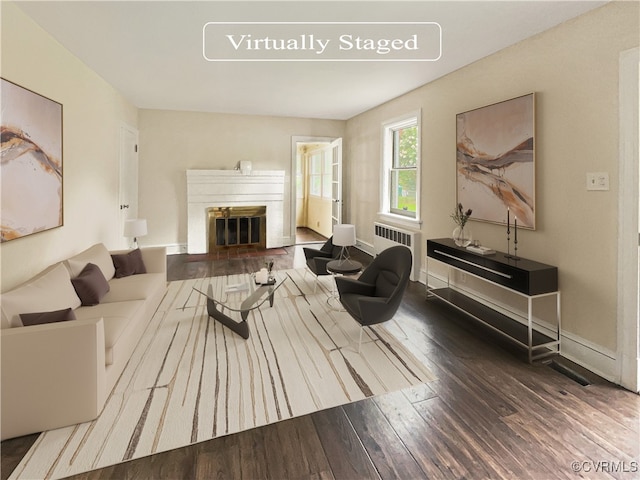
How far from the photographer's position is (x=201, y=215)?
659 cm

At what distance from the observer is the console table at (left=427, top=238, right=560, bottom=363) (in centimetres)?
271

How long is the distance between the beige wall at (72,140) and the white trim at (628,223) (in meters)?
4.38

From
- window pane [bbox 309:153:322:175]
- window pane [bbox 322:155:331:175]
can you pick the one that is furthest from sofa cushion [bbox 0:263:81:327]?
window pane [bbox 309:153:322:175]

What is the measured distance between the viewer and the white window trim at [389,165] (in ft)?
15.7

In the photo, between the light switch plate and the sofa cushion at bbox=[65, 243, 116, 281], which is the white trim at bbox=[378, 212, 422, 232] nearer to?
the light switch plate

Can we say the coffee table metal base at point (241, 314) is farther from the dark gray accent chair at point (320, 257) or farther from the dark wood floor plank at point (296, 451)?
the dark wood floor plank at point (296, 451)

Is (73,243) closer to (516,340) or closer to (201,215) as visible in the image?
(201,215)

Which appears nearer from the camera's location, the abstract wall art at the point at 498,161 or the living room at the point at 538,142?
the living room at the point at 538,142

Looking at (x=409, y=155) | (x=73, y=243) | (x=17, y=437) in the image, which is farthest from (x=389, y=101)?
(x=17, y=437)

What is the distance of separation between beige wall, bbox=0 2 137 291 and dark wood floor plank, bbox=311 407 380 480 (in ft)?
8.23

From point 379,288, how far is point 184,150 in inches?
198

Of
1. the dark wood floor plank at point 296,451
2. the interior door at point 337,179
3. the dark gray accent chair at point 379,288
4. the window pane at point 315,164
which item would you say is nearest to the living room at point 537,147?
the dark gray accent chair at point 379,288

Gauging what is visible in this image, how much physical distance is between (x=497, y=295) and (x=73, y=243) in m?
4.47

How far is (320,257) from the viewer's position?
187 inches
